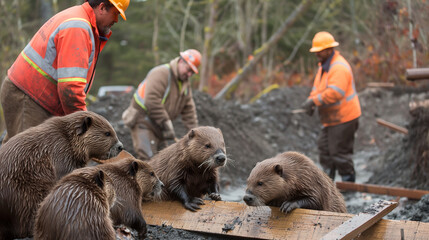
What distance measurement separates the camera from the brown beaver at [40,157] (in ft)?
14.2

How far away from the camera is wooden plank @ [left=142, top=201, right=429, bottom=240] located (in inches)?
186

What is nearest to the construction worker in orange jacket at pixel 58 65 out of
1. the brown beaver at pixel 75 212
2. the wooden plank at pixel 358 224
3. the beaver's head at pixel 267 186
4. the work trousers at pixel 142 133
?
the brown beaver at pixel 75 212

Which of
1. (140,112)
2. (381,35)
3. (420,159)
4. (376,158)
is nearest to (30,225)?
(140,112)

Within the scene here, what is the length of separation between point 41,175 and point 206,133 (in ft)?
6.40

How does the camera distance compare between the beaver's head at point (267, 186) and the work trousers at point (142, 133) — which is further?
the work trousers at point (142, 133)

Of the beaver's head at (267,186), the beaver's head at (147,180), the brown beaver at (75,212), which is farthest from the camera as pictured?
the beaver's head at (267,186)

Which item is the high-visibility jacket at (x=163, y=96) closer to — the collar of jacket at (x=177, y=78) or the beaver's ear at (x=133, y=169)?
the collar of jacket at (x=177, y=78)

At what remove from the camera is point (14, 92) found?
5.69 m

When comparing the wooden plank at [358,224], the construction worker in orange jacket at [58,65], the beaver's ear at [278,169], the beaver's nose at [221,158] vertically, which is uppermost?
the construction worker in orange jacket at [58,65]

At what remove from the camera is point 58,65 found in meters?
5.29

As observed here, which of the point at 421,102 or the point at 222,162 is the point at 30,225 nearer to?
the point at 222,162

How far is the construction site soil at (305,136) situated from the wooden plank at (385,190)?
0.59 feet

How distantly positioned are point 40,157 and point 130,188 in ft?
2.75

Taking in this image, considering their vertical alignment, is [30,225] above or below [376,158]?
above
